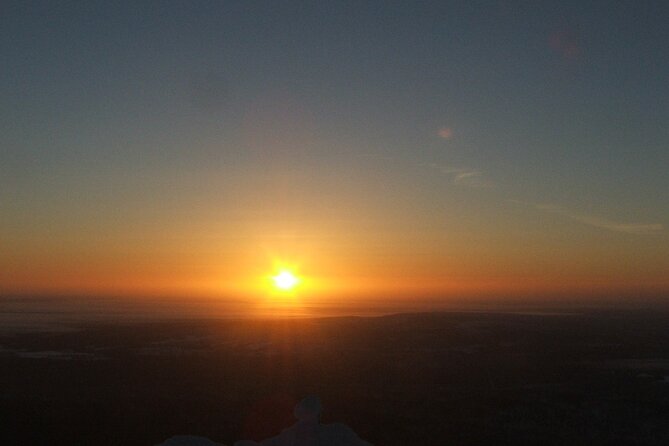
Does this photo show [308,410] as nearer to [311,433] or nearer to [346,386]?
[311,433]

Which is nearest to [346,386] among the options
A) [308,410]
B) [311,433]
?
[311,433]

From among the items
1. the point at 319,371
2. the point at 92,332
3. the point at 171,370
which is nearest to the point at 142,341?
the point at 92,332

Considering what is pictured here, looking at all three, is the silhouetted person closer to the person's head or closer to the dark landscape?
the person's head

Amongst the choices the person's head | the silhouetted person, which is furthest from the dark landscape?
the person's head

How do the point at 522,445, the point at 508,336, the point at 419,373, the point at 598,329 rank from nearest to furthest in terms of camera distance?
the point at 522,445, the point at 419,373, the point at 508,336, the point at 598,329

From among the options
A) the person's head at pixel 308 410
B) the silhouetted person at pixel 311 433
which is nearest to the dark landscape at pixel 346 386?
the silhouetted person at pixel 311 433

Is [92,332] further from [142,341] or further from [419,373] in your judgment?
[419,373]

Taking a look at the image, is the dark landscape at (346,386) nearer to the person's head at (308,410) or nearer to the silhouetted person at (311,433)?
the silhouetted person at (311,433)
